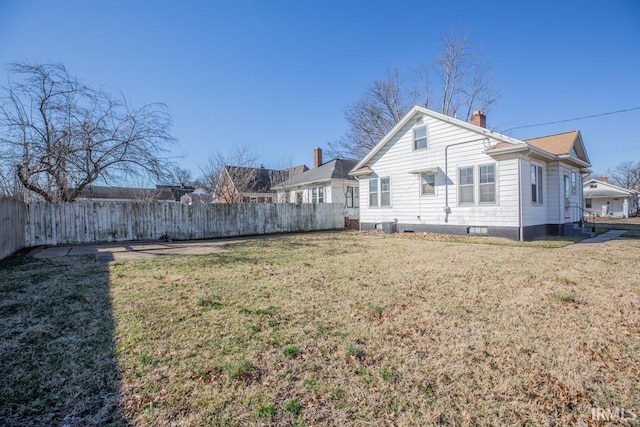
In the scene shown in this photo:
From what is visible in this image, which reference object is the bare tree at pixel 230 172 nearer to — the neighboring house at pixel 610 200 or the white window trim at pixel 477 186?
the white window trim at pixel 477 186

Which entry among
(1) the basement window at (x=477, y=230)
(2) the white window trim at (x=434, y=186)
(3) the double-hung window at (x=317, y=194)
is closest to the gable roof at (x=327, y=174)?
(3) the double-hung window at (x=317, y=194)

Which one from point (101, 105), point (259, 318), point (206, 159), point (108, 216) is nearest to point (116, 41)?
point (101, 105)

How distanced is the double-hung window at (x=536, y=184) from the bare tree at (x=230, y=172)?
16.6 meters

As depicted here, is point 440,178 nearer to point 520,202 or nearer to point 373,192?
point 520,202

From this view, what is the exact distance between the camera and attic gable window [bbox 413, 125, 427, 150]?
13258mm

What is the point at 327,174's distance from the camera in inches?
864

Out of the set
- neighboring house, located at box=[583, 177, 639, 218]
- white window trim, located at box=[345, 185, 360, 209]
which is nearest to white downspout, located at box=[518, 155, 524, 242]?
white window trim, located at box=[345, 185, 360, 209]

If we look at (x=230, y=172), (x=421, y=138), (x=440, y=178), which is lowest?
(x=440, y=178)

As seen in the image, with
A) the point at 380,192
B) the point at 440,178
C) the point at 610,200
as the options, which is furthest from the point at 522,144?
the point at 610,200

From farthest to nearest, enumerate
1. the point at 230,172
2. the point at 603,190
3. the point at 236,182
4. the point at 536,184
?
the point at 603,190
the point at 230,172
the point at 236,182
the point at 536,184

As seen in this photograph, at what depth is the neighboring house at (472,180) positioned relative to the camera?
10898 mm

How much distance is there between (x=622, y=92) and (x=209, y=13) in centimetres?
1998

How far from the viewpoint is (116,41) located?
962 centimetres

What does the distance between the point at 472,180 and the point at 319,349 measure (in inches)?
440
